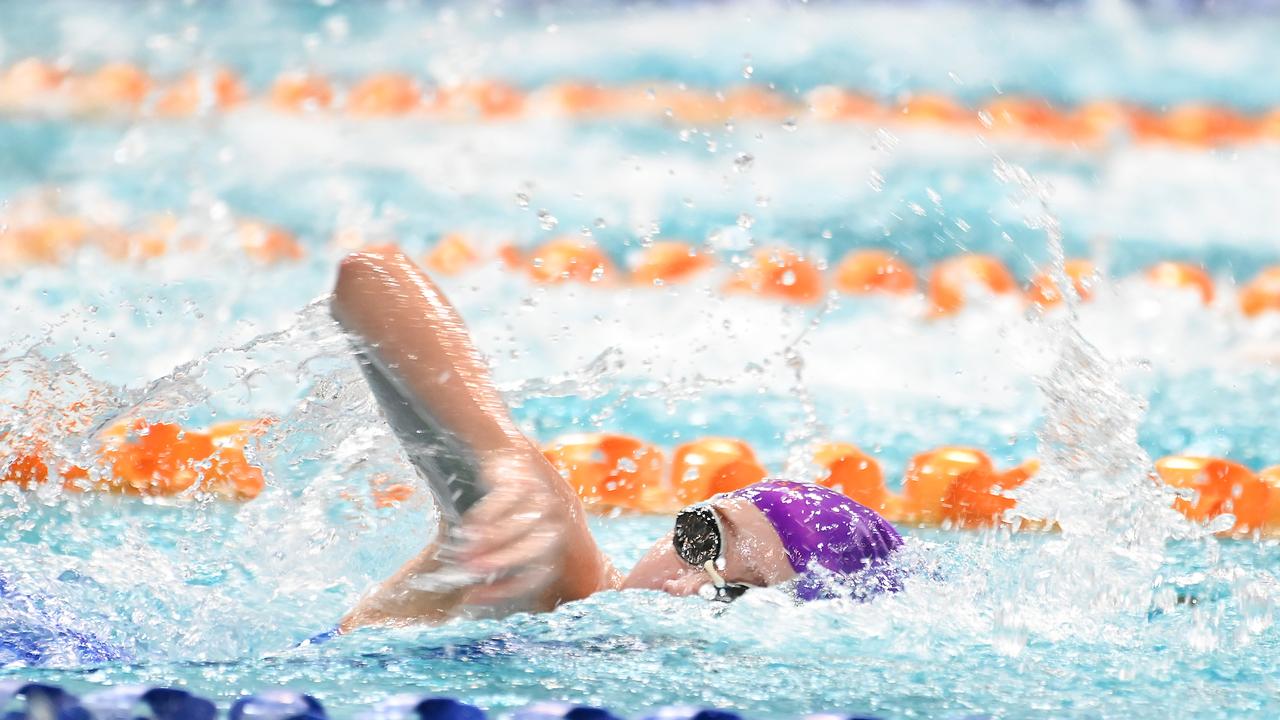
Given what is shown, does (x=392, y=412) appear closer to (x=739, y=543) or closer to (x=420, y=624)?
(x=420, y=624)

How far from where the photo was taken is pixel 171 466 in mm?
2818

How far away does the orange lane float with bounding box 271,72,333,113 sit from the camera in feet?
20.7

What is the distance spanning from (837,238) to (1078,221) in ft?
3.21

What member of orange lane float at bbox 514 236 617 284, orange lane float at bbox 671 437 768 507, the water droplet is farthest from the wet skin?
the water droplet

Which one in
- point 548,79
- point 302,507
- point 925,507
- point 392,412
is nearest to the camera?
point 392,412

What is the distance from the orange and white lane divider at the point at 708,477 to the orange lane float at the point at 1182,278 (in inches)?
80.0

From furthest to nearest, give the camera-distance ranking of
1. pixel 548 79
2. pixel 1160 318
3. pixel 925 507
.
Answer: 1. pixel 548 79
2. pixel 1160 318
3. pixel 925 507

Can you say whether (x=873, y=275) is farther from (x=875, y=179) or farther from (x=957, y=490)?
(x=957, y=490)

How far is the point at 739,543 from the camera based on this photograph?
1.58 metres

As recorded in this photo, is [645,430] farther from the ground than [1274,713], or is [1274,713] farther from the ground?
[645,430]

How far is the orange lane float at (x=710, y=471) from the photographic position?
8.98 feet

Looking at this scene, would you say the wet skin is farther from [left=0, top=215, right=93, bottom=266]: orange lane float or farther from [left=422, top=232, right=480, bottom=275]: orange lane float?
[left=0, top=215, right=93, bottom=266]: orange lane float

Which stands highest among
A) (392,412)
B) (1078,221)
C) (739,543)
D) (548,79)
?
(548,79)

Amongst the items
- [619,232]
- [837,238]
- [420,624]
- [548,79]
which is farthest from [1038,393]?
[548,79]
